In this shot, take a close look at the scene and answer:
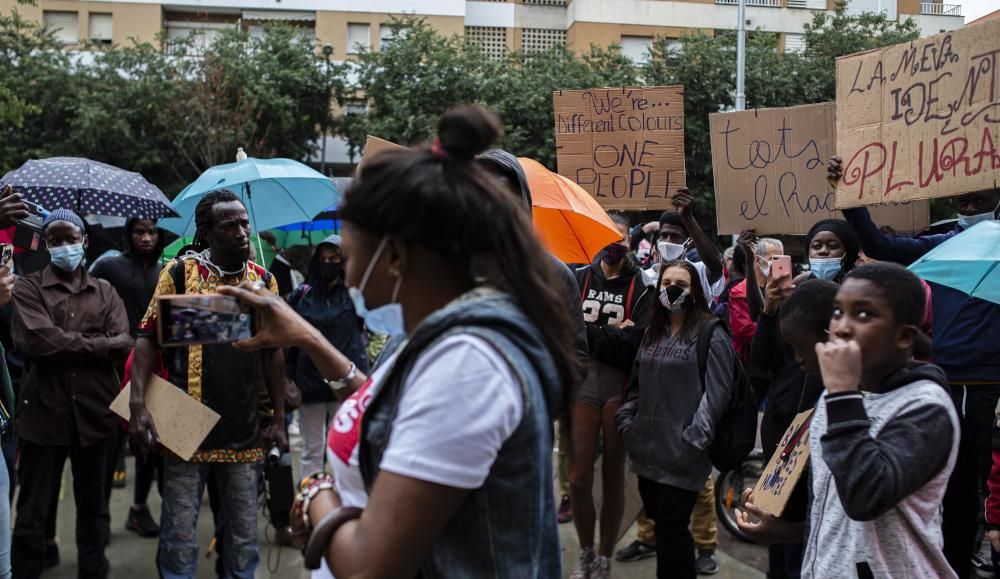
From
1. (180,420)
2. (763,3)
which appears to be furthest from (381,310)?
(763,3)

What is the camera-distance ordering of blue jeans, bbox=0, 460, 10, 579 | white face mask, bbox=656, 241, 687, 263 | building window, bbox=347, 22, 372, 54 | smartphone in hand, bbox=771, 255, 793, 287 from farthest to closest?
building window, bbox=347, 22, 372, 54 → white face mask, bbox=656, 241, 687, 263 → smartphone in hand, bbox=771, 255, 793, 287 → blue jeans, bbox=0, 460, 10, 579

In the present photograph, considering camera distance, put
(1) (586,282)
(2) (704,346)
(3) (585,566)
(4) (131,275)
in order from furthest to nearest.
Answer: (4) (131,275)
(1) (586,282)
(3) (585,566)
(2) (704,346)

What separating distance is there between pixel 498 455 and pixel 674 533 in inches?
139

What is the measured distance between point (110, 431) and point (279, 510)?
40.9 inches

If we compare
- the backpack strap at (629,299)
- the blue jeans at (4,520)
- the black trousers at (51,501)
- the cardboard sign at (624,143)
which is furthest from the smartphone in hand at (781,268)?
the black trousers at (51,501)

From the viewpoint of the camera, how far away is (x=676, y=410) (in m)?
5.12

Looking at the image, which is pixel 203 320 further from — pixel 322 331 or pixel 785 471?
pixel 322 331

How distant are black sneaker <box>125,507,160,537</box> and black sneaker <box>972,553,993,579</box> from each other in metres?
5.18


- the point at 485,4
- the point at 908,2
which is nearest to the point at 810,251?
the point at 485,4

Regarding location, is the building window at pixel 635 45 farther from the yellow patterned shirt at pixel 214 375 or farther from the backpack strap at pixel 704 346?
the yellow patterned shirt at pixel 214 375

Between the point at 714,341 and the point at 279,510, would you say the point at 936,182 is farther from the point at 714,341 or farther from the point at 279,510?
the point at 279,510

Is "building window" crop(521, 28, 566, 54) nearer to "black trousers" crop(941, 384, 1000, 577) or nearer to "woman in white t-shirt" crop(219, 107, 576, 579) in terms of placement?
"black trousers" crop(941, 384, 1000, 577)

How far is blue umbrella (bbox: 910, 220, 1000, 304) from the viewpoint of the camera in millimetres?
4207

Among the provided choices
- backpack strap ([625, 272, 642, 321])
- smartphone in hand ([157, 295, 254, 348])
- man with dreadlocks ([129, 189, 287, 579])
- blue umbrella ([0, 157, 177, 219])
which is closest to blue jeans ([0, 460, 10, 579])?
man with dreadlocks ([129, 189, 287, 579])
